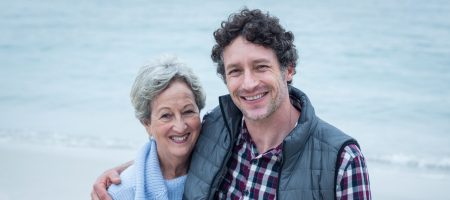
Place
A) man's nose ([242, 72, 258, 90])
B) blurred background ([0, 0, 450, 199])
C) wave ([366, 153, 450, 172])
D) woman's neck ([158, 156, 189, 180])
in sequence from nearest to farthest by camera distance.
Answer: man's nose ([242, 72, 258, 90])
woman's neck ([158, 156, 189, 180])
wave ([366, 153, 450, 172])
blurred background ([0, 0, 450, 199])

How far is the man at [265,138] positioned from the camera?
2.68m

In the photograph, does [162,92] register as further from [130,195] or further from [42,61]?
[42,61]

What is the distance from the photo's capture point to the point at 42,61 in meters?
13.8

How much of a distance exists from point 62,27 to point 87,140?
10482mm

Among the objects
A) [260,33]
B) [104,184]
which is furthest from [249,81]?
[104,184]

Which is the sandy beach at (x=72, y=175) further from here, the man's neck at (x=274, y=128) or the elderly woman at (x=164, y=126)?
the man's neck at (x=274, y=128)

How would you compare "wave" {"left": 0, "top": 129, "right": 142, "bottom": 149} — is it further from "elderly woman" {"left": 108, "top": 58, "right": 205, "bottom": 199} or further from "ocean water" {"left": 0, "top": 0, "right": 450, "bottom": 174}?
"elderly woman" {"left": 108, "top": 58, "right": 205, "bottom": 199}

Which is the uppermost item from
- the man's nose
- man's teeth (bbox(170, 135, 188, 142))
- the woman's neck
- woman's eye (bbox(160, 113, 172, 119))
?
the man's nose

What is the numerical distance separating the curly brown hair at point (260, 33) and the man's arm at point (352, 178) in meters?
0.60

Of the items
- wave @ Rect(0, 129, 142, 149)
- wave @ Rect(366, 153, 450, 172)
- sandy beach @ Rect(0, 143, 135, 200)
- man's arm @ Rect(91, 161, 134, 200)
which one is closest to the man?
man's arm @ Rect(91, 161, 134, 200)

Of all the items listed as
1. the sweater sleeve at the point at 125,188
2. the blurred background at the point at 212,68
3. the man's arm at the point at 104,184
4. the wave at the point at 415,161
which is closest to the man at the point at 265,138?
the sweater sleeve at the point at 125,188

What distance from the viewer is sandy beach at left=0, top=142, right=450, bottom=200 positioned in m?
6.17

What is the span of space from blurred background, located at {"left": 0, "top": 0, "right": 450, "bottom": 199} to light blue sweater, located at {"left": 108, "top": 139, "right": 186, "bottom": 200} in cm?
52

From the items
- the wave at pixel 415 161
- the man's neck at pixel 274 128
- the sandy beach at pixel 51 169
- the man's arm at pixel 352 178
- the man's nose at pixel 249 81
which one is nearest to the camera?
the man's arm at pixel 352 178
